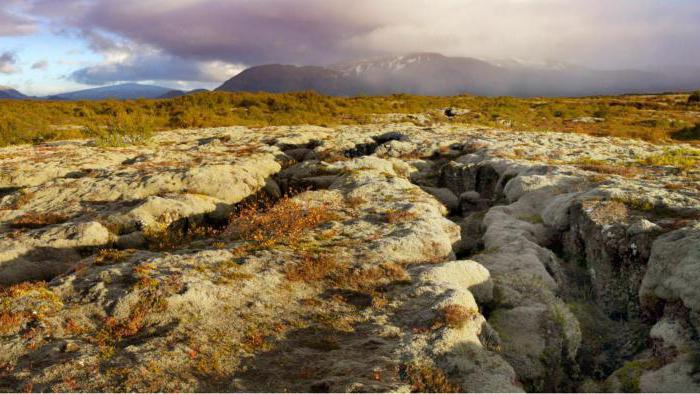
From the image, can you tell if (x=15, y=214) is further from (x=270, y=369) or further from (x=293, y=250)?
(x=270, y=369)

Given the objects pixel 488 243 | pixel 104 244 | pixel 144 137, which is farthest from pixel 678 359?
pixel 144 137

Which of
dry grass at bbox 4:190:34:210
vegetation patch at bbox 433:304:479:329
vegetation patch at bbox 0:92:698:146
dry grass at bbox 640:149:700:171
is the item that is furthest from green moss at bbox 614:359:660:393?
vegetation patch at bbox 0:92:698:146

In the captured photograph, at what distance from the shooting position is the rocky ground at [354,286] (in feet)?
34.4

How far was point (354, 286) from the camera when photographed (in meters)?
14.3

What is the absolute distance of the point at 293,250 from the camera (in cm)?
1622

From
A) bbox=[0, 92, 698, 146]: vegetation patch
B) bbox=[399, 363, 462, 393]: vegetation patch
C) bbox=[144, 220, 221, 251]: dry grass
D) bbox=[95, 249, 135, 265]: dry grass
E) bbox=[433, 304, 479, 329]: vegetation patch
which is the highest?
bbox=[0, 92, 698, 146]: vegetation patch

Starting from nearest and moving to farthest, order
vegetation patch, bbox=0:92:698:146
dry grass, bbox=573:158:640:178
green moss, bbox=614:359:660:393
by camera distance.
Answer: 1. green moss, bbox=614:359:660:393
2. dry grass, bbox=573:158:640:178
3. vegetation patch, bbox=0:92:698:146

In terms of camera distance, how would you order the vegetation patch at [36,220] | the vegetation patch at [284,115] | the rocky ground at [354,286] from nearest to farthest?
the rocky ground at [354,286]
the vegetation patch at [36,220]
the vegetation patch at [284,115]

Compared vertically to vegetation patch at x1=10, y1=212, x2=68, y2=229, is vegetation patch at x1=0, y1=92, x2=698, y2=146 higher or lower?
higher

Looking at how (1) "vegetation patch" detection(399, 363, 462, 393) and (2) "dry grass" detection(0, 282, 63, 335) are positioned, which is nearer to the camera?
(1) "vegetation patch" detection(399, 363, 462, 393)

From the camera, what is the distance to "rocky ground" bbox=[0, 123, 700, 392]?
34.4ft

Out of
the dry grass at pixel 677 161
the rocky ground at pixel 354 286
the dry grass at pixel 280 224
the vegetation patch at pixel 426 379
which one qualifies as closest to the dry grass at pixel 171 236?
the rocky ground at pixel 354 286

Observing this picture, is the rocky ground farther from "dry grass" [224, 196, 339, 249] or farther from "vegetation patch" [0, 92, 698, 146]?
"vegetation patch" [0, 92, 698, 146]

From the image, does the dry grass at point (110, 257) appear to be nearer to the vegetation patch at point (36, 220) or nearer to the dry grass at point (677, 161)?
the vegetation patch at point (36, 220)
